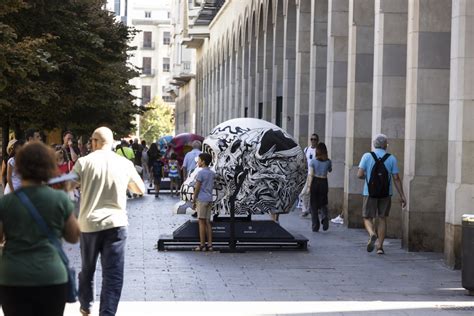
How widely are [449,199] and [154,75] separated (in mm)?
149449

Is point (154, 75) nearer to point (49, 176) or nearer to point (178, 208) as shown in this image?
point (178, 208)

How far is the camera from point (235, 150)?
19.6 metres

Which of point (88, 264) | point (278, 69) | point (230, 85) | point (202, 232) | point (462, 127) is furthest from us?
point (230, 85)

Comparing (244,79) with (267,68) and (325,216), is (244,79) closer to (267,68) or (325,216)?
(267,68)

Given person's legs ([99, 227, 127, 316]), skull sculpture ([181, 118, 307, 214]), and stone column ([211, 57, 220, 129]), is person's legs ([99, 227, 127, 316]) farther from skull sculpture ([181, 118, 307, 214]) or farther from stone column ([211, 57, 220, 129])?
stone column ([211, 57, 220, 129])

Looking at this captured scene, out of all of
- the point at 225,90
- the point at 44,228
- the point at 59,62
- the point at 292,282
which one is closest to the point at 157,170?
the point at 59,62

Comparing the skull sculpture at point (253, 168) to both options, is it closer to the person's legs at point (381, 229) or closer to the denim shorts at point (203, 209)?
the denim shorts at point (203, 209)

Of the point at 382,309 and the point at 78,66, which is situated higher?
the point at 78,66

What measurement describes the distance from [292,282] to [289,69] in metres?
24.8

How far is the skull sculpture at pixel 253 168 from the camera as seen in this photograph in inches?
765

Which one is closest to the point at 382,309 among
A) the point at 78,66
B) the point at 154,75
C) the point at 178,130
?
the point at 78,66

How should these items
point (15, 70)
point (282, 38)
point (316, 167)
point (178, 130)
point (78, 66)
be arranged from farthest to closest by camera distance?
point (178, 130) → point (282, 38) → point (78, 66) → point (15, 70) → point (316, 167)

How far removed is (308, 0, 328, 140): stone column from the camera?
32500mm

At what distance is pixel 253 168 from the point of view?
19594 millimetres
